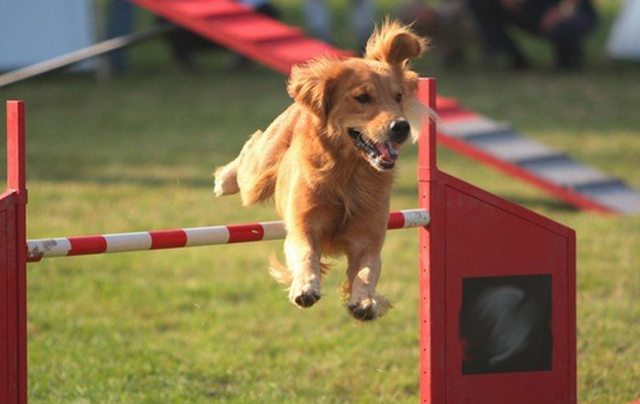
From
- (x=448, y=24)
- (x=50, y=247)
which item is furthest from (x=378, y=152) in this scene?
(x=448, y=24)

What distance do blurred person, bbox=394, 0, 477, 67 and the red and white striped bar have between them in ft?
40.1

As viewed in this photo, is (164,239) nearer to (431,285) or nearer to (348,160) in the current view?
(348,160)

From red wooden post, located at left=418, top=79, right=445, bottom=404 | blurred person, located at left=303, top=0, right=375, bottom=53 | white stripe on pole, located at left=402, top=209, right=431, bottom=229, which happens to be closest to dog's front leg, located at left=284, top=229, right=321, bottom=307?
white stripe on pole, located at left=402, top=209, right=431, bottom=229

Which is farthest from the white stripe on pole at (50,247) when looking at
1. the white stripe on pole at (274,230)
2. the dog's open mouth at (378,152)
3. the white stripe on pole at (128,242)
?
the dog's open mouth at (378,152)

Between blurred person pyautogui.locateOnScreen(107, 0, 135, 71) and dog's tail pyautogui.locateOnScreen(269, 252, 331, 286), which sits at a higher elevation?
blurred person pyautogui.locateOnScreen(107, 0, 135, 71)

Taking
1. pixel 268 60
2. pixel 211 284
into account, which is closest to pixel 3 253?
pixel 211 284

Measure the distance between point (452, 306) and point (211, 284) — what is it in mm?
3469

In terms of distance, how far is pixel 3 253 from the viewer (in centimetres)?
382

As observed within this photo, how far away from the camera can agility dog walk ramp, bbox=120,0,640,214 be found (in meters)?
10.4

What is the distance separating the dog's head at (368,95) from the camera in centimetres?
401

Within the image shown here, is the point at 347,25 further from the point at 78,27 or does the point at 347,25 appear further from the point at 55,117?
the point at 55,117

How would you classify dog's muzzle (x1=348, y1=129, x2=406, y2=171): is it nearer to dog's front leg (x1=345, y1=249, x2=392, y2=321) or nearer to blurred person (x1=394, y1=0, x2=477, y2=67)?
dog's front leg (x1=345, y1=249, x2=392, y2=321)

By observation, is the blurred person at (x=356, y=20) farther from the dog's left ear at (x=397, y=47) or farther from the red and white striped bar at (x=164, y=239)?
the dog's left ear at (x=397, y=47)

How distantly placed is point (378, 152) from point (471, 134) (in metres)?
6.69
